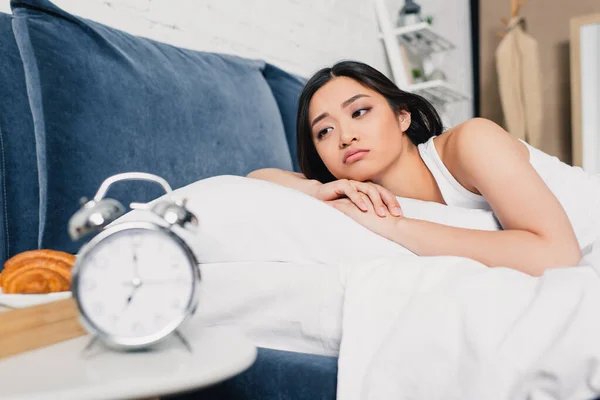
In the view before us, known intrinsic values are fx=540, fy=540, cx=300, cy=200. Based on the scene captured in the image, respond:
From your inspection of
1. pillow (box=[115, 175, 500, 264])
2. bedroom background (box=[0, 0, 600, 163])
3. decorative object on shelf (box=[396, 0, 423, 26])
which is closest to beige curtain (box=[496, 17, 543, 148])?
bedroom background (box=[0, 0, 600, 163])

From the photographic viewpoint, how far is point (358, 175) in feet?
4.31

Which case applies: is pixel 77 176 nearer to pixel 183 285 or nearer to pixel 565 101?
pixel 183 285

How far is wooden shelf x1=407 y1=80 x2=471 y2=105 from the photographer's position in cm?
303

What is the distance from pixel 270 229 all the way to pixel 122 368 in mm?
397

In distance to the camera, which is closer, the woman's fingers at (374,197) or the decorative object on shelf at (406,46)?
the woman's fingers at (374,197)

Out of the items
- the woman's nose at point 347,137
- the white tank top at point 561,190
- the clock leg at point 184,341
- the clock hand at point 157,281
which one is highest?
the clock hand at point 157,281

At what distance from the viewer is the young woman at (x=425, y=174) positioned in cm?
92

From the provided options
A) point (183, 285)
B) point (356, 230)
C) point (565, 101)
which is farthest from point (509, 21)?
point (183, 285)

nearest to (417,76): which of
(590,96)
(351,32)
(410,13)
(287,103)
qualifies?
(410,13)

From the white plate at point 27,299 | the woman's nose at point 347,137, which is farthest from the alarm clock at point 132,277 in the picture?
the woman's nose at point 347,137

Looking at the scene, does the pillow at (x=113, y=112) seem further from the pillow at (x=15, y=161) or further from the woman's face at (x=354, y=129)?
the woman's face at (x=354, y=129)

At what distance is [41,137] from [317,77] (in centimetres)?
68

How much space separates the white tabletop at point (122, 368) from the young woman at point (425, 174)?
0.50 m

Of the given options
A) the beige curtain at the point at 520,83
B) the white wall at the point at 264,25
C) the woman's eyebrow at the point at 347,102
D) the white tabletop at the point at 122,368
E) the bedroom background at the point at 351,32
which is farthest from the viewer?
the beige curtain at the point at 520,83
